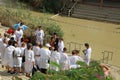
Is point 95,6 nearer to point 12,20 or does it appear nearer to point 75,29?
point 75,29

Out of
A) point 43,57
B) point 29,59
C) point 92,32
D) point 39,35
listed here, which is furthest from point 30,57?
point 92,32

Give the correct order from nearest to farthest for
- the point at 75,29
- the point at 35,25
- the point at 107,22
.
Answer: the point at 35,25 → the point at 75,29 → the point at 107,22

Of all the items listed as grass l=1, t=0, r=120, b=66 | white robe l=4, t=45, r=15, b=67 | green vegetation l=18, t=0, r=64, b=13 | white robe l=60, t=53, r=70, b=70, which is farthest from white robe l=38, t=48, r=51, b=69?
green vegetation l=18, t=0, r=64, b=13

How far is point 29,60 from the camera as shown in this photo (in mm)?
12422

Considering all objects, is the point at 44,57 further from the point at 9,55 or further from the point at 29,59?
the point at 9,55

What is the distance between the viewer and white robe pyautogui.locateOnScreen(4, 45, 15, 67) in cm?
1248

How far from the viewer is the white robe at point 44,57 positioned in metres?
12.4

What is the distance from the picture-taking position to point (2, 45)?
1327 centimetres

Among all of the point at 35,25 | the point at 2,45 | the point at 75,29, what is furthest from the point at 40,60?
the point at 75,29

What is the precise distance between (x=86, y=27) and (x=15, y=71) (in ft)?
36.8

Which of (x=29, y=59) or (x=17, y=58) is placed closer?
(x=29, y=59)

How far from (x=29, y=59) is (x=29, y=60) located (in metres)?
0.04

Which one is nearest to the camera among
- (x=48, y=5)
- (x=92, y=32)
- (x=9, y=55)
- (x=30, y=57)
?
(x=30, y=57)

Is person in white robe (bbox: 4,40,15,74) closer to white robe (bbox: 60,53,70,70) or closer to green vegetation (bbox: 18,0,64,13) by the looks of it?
white robe (bbox: 60,53,70,70)
